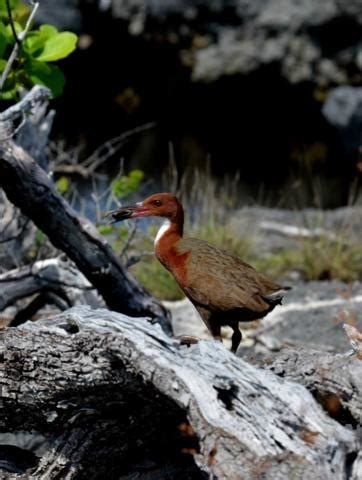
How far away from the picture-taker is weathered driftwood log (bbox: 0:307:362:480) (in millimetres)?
2555

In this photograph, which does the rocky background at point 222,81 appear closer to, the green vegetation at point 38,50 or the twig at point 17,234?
the twig at point 17,234

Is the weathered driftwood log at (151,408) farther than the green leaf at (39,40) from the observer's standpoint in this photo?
No

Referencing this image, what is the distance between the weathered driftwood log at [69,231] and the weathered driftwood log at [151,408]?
104 cm

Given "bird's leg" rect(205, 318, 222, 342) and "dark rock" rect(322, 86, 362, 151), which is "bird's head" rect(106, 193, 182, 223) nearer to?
"bird's leg" rect(205, 318, 222, 342)

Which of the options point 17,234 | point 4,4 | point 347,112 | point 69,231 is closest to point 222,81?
point 347,112

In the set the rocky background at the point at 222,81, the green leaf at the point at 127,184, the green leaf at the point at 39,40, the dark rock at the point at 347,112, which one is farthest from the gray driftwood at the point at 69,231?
the dark rock at the point at 347,112

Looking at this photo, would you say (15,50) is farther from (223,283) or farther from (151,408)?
(151,408)

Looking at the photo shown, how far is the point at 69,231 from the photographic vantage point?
4109mm

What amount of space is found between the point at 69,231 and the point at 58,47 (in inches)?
29.3

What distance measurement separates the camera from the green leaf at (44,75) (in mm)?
4238

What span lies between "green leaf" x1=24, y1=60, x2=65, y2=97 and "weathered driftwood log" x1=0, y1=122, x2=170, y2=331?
42 cm

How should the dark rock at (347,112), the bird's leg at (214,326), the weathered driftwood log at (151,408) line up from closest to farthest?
the weathered driftwood log at (151,408) → the bird's leg at (214,326) → the dark rock at (347,112)

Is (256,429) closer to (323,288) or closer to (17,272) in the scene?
(17,272)

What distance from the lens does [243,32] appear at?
15477 millimetres
